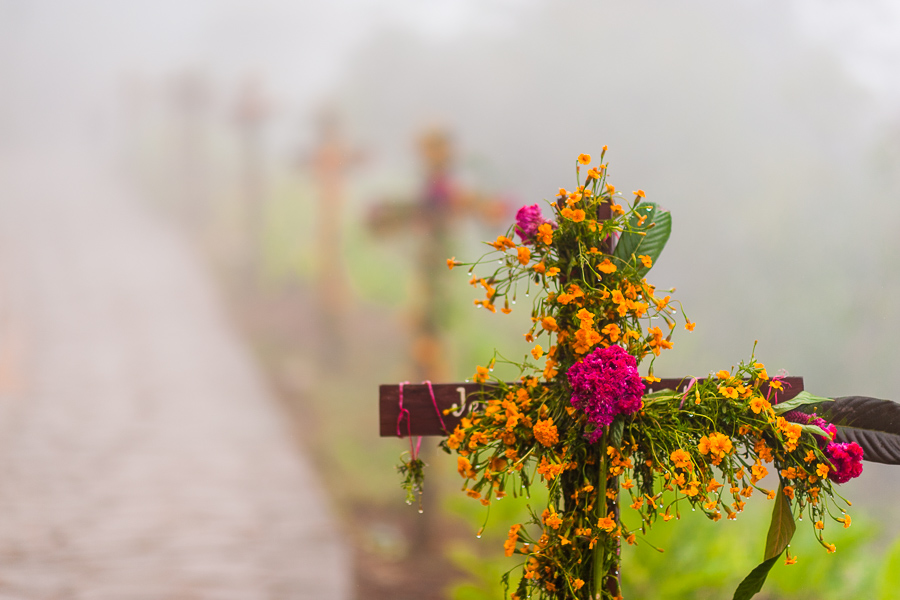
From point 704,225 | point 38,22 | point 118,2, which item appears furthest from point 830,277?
point 38,22

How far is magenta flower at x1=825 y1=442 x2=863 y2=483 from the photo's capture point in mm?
950

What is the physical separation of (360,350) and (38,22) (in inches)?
57.7

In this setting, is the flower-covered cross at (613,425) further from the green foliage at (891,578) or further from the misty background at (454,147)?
the misty background at (454,147)

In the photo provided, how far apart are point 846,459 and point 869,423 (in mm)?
111

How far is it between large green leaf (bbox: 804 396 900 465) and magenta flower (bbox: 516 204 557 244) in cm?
51

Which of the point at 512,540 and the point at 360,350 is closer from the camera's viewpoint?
the point at 512,540

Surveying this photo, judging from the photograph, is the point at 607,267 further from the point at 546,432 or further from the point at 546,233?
the point at 546,432

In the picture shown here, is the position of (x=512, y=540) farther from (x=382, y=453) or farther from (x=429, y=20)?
(x=429, y=20)

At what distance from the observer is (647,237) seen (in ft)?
3.59

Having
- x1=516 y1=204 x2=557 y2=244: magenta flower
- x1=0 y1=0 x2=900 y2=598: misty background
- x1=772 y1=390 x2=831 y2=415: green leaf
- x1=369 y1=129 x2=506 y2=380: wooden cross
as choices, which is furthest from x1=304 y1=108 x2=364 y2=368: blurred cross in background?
x1=772 y1=390 x2=831 y2=415: green leaf

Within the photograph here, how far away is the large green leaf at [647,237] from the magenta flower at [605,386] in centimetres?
18

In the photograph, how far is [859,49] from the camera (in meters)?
2.04

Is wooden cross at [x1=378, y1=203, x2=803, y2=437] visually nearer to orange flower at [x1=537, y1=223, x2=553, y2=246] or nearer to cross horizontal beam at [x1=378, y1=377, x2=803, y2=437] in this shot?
cross horizontal beam at [x1=378, y1=377, x2=803, y2=437]

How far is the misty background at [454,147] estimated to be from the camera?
2082mm
